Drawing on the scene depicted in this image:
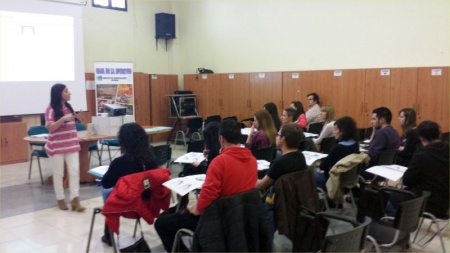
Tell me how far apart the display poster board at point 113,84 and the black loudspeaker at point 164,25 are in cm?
171

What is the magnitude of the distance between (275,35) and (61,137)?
5840 mm

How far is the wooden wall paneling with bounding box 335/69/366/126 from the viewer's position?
7.30 metres

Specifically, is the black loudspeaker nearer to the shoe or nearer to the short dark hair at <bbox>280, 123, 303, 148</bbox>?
the shoe

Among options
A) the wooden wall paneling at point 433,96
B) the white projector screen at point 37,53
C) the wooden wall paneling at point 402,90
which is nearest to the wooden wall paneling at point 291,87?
the wooden wall paneling at point 402,90

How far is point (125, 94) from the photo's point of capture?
30.1 feet

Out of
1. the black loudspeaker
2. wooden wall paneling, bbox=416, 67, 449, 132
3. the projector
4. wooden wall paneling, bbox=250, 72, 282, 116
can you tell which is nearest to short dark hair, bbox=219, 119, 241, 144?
the projector

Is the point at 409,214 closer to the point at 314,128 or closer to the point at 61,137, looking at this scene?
Result: the point at 61,137

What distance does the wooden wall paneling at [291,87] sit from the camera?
8.15 metres

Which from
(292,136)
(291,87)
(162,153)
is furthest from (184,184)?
(291,87)

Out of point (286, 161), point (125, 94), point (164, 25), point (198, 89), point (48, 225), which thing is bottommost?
point (48, 225)

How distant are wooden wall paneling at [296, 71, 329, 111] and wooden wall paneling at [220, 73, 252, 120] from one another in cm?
148

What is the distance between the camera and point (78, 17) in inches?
327

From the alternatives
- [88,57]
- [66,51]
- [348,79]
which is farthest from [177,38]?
[348,79]

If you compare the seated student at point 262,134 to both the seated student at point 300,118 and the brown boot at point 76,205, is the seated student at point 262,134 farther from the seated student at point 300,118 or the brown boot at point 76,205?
the brown boot at point 76,205
